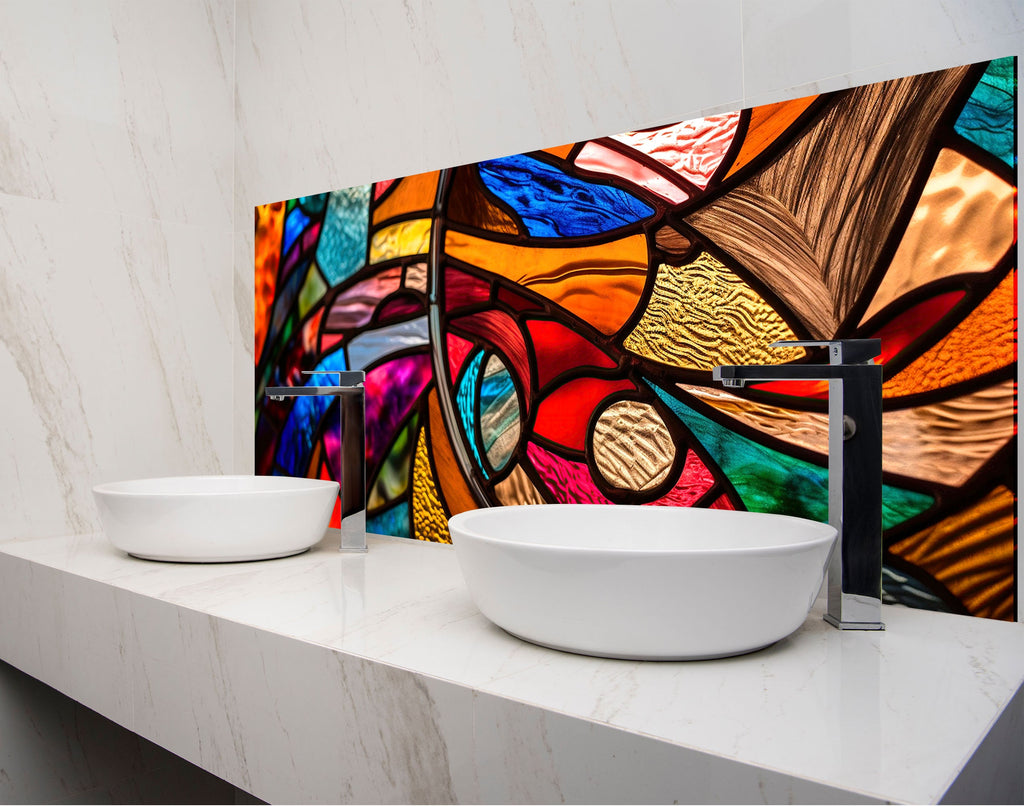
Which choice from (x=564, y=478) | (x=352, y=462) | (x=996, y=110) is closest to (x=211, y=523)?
(x=352, y=462)

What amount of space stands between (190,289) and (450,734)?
1423 millimetres

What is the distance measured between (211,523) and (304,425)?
482 mm

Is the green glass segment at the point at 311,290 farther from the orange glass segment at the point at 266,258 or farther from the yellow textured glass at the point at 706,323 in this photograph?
the yellow textured glass at the point at 706,323

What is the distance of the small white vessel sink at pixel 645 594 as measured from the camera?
2.56ft

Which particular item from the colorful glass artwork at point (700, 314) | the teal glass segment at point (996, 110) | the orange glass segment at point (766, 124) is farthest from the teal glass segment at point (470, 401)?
the teal glass segment at point (996, 110)

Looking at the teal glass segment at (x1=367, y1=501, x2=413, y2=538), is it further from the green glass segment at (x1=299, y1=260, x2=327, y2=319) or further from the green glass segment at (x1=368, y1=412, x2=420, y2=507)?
the green glass segment at (x1=299, y1=260, x2=327, y2=319)

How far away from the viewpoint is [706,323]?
4.01 feet

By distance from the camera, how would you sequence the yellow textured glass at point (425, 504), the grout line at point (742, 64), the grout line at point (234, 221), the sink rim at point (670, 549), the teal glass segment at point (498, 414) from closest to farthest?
1. the sink rim at point (670, 549)
2. the grout line at point (742, 64)
3. the teal glass segment at point (498, 414)
4. the yellow textured glass at point (425, 504)
5. the grout line at point (234, 221)

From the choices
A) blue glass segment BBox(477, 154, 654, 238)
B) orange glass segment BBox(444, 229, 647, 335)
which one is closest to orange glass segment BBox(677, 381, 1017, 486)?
orange glass segment BBox(444, 229, 647, 335)

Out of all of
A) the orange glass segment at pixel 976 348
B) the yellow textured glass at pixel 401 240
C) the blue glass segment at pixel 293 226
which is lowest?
the orange glass segment at pixel 976 348

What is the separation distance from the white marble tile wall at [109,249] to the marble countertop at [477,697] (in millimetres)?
442

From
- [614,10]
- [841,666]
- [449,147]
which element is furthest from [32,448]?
[841,666]

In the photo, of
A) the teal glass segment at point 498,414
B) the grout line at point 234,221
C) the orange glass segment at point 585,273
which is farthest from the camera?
the grout line at point 234,221

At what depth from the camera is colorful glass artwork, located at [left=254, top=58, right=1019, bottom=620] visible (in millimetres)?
1021
